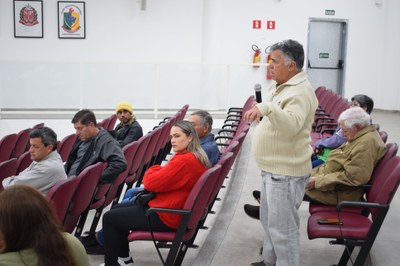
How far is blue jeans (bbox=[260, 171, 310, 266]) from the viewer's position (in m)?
3.13

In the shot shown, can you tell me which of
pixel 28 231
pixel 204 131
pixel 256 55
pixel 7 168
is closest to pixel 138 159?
pixel 204 131

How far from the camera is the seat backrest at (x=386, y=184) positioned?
3.23m

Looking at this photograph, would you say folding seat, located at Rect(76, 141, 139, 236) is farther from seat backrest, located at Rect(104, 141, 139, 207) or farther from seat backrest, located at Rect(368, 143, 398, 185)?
seat backrest, located at Rect(368, 143, 398, 185)

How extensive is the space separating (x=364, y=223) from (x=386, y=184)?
337mm

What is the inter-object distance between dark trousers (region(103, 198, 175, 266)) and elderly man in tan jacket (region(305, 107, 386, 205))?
115 cm

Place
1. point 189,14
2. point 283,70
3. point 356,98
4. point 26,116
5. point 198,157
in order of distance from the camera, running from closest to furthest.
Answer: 1. point 283,70
2. point 198,157
3. point 356,98
4. point 26,116
5. point 189,14

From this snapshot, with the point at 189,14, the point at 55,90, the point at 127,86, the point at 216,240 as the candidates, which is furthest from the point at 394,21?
the point at 216,240

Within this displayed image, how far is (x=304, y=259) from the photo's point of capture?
3865mm

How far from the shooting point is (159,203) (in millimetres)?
3381

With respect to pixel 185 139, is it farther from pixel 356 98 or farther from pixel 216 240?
pixel 356 98

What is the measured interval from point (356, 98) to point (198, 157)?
7.87 feet

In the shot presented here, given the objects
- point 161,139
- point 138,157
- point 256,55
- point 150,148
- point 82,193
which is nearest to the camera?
point 82,193

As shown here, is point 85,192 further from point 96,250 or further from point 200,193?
point 200,193

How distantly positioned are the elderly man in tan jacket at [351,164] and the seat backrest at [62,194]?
1.63m
